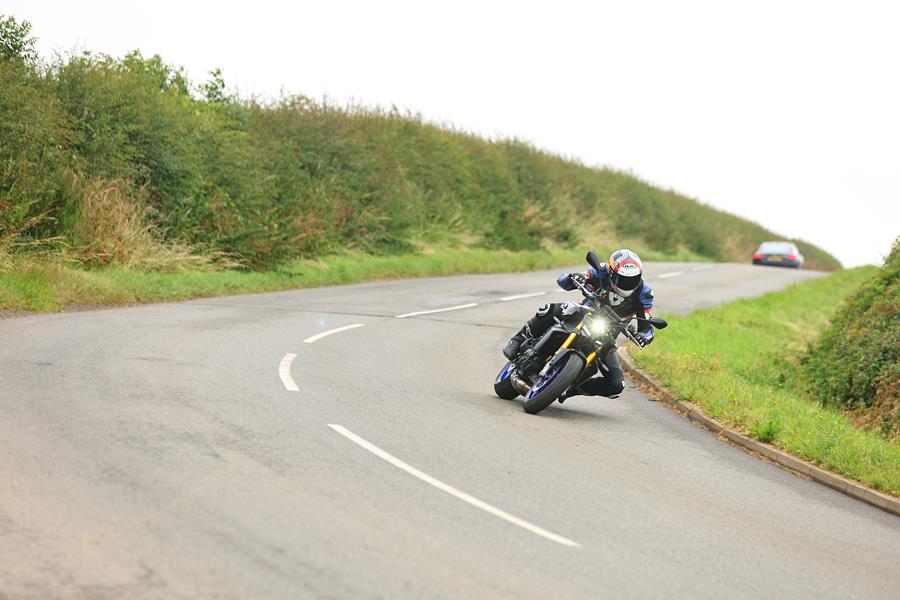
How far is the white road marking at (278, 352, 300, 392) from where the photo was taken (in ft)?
35.5

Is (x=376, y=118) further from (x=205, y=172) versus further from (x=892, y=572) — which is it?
(x=892, y=572)

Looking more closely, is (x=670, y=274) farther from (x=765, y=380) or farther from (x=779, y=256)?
(x=765, y=380)

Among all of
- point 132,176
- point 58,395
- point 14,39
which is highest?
point 14,39

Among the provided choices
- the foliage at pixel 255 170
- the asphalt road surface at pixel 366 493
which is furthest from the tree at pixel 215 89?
the asphalt road surface at pixel 366 493

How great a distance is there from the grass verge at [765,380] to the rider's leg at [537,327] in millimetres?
2280

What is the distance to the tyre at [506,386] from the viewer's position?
11.5 metres

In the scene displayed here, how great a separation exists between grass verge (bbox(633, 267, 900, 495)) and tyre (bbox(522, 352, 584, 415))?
6.86ft

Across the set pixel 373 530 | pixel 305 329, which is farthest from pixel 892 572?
pixel 305 329

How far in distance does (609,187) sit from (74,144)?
37509 mm

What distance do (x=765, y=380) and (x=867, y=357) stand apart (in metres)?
2.07

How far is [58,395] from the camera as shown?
930cm

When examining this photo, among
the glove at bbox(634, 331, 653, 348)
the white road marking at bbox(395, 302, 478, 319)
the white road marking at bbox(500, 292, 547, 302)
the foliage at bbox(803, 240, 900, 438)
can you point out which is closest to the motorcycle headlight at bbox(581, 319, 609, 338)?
the glove at bbox(634, 331, 653, 348)

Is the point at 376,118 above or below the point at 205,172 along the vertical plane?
above

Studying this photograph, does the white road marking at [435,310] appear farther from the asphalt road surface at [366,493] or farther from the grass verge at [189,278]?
the asphalt road surface at [366,493]
